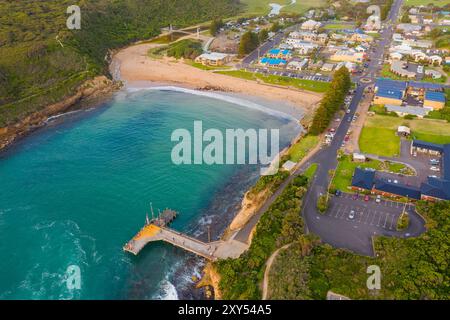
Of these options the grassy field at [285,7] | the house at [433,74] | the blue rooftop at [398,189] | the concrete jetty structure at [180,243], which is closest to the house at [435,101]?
the house at [433,74]

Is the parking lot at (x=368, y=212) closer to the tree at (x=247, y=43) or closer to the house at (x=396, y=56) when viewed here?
the house at (x=396, y=56)

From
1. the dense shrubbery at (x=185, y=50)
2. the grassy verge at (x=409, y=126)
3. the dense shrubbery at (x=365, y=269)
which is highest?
the dense shrubbery at (x=185, y=50)

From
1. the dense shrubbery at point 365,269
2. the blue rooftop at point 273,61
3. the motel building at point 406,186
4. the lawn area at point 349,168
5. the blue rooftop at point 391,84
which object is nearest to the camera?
the dense shrubbery at point 365,269

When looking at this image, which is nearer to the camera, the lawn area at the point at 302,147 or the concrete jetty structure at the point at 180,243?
the concrete jetty structure at the point at 180,243

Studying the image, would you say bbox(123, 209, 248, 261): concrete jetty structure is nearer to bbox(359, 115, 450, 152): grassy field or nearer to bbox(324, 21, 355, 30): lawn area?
bbox(359, 115, 450, 152): grassy field

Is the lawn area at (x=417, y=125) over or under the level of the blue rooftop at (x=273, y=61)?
under

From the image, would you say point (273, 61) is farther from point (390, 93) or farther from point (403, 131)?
point (403, 131)

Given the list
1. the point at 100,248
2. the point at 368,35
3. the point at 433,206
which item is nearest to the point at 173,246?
the point at 100,248

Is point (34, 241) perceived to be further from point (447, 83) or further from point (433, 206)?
point (447, 83)
